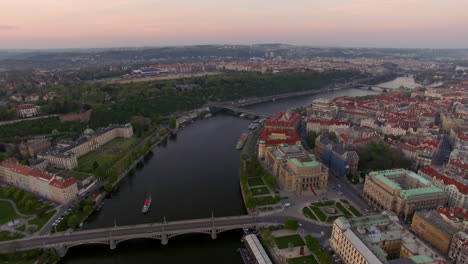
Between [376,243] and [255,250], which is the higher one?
[376,243]

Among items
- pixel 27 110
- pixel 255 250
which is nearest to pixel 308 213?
pixel 255 250

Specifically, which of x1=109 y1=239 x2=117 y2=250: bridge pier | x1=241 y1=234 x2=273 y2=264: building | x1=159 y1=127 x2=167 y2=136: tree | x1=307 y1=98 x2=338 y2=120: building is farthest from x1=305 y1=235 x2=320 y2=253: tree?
x1=159 y1=127 x2=167 y2=136: tree

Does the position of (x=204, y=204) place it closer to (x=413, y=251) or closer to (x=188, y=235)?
(x=188, y=235)

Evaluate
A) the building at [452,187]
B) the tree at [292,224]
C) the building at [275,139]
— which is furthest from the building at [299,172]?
the building at [452,187]

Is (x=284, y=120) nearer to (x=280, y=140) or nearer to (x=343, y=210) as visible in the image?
(x=280, y=140)

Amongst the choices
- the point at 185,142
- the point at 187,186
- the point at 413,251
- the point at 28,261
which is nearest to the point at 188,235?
the point at 187,186

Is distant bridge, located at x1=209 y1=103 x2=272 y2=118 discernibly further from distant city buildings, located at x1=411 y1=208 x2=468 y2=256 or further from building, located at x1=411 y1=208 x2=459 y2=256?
distant city buildings, located at x1=411 y1=208 x2=468 y2=256
